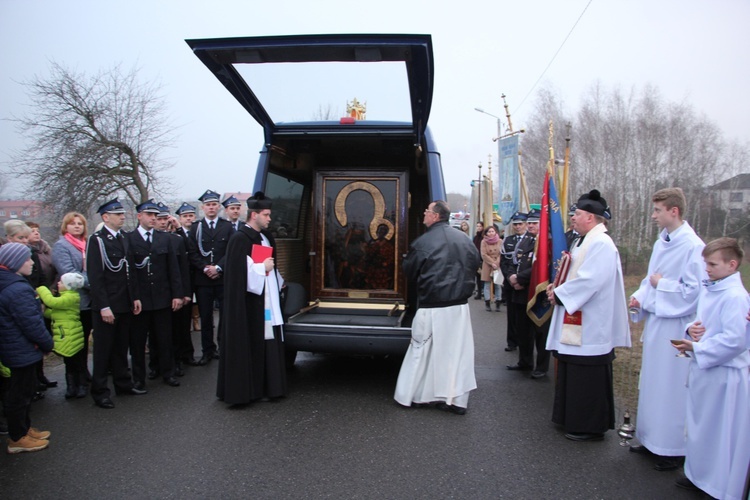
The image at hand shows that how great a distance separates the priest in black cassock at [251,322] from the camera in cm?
488

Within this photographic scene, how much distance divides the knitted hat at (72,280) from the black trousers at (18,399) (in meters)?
1.26

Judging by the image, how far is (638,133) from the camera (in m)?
28.7

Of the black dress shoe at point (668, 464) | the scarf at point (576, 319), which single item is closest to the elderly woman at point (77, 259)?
Answer: the scarf at point (576, 319)

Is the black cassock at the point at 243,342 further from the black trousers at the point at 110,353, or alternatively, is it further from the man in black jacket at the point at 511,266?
the man in black jacket at the point at 511,266

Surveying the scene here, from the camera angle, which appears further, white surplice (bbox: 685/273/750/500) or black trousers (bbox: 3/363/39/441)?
black trousers (bbox: 3/363/39/441)

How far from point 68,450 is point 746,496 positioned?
4655 millimetres

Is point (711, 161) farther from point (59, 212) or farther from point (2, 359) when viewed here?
point (2, 359)

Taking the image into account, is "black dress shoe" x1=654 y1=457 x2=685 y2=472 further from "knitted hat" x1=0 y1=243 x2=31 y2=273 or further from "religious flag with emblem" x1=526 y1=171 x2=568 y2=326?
"knitted hat" x1=0 y1=243 x2=31 y2=273

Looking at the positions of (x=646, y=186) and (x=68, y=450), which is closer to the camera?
(x=68, y=450)

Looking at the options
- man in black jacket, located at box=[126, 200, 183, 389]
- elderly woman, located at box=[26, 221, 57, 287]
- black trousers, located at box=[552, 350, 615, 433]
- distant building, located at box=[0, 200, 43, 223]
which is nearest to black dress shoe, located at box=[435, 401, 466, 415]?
black trousers, located at box=[552, 350, 615, 433]

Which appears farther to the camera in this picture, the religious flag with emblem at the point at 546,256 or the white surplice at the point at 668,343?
the religious flag with emblem at the point at 546,256

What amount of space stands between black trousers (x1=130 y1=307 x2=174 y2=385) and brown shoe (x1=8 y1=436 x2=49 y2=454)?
4.94ft

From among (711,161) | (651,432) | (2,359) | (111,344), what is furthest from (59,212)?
(711,161)

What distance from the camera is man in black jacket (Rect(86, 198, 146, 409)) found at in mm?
4988
